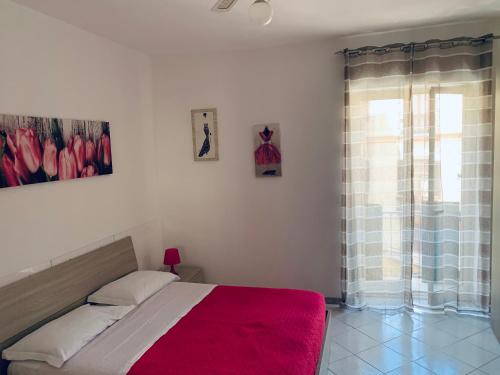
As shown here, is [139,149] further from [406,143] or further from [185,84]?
[406,143]

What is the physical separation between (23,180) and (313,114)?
2.51m

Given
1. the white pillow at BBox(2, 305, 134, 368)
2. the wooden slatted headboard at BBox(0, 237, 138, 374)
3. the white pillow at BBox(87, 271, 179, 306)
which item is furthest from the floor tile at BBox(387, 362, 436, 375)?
the wooden slatted headboard at BBox(0, 237, 138, 374)

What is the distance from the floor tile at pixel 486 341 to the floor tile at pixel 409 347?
1.32 feet

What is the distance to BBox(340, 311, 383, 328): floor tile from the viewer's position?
3.39 metres

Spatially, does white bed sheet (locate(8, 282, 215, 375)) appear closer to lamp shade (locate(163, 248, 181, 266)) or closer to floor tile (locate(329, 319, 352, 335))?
lamp shade (locate(163, 248, 181, 266))

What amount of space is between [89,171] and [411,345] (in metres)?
2.96

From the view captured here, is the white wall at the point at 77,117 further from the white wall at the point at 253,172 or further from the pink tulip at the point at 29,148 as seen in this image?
the white wall at the point at 253,172

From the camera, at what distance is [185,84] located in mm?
3943

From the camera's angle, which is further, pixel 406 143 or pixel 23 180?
pixel 406 143

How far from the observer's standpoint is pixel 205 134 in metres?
3.92

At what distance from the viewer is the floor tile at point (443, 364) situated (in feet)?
8.67

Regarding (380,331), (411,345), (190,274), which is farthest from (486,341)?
(190,274)

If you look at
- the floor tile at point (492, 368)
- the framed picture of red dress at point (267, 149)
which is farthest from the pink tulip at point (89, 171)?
the floor tile at point (492, 368)

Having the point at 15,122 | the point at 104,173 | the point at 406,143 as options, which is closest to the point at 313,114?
the point at 406,143
